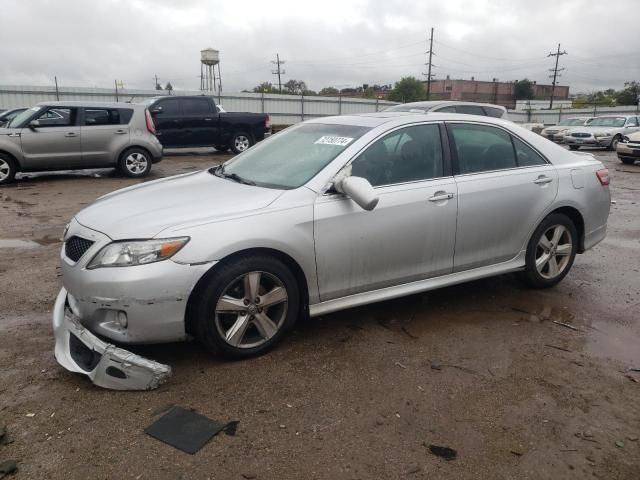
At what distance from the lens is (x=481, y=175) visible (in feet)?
14.0

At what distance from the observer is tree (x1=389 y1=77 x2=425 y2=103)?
291 ft

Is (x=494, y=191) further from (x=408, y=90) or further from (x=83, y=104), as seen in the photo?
(x=408, y=90)

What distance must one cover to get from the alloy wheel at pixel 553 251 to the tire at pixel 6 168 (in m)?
10.1

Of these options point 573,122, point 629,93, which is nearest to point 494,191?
point 573,122

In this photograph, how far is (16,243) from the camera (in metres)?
6.31

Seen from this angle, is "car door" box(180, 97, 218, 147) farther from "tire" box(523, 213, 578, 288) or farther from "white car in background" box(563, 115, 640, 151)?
"white car in background" box(563, 115, 640, 151)

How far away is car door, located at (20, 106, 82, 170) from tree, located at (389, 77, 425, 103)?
81.3m

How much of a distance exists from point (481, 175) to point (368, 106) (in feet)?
105

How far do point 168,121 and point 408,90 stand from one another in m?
82.1

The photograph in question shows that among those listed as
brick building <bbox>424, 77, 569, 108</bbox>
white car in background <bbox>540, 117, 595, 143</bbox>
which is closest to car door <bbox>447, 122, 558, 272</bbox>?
white car in background <bbox>540, 117, 595, 143</bbox>

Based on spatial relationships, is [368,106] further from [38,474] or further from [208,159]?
[38,474]

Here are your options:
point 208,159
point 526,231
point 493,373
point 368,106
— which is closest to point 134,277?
point 493,373

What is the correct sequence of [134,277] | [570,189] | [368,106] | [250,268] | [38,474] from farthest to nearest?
[368,106]
[570,189]
[250,268]
[134,277]
[38,474]

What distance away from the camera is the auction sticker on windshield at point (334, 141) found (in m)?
3.86
